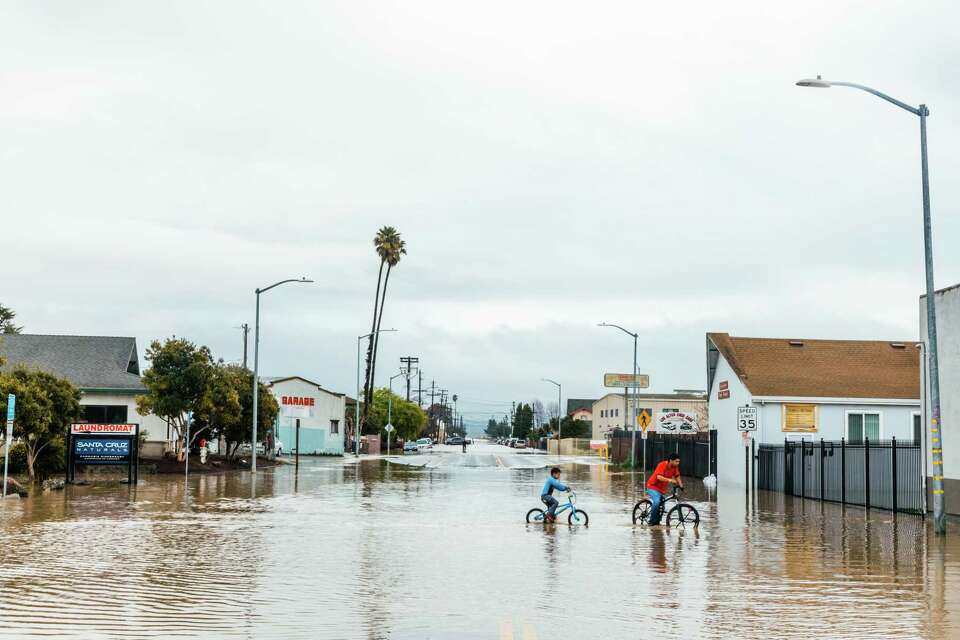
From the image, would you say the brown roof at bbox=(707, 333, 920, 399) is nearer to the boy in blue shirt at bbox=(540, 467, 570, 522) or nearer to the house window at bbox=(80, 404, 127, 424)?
the boy in blue shirt at bbox=(540, 467, 570, 522)

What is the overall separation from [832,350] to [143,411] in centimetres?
2928

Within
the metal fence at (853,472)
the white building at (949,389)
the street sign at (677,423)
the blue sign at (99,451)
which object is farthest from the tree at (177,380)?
the white building at (949,389)

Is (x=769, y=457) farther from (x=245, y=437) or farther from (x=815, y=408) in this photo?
(x=245, y=437)

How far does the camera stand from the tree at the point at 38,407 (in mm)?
37094

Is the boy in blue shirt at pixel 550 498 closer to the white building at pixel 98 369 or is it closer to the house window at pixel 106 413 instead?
the white building at pixel 98 369

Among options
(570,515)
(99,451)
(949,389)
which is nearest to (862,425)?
(949,389)

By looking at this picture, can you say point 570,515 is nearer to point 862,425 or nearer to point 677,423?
point 862,425

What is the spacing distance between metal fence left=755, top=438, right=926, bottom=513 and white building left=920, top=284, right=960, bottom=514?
106 centimetres

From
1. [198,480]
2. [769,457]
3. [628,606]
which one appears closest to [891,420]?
[769,457]

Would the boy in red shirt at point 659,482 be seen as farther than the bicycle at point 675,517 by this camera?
Yes

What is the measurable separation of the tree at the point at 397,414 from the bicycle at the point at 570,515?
96.7m

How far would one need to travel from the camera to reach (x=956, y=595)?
13391 millimetres

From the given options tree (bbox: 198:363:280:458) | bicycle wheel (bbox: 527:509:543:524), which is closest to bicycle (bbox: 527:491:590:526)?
bicycle wheel (bbox: 527:509:543:524)

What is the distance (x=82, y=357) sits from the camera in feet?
190
